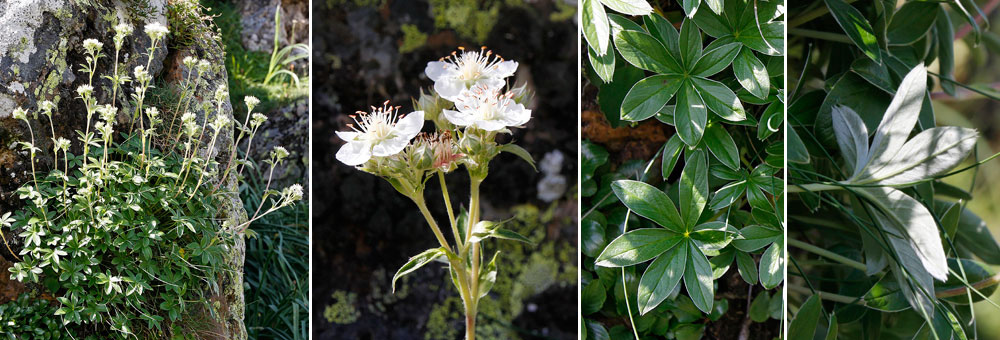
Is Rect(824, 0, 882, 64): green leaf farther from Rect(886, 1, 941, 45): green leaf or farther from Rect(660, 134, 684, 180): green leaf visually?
Rect(660, 134, 684, 180): green leaf

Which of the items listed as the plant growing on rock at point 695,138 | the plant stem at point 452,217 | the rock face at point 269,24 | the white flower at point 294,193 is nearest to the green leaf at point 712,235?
the plant growing on rock at point 695,138

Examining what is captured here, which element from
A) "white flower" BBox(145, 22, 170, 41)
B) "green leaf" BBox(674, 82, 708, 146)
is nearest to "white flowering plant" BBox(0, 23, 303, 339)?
"white flower" BBox(145, 22, 170, 41)

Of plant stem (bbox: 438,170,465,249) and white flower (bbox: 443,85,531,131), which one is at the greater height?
white flower (bbox: 443,85,531,131)

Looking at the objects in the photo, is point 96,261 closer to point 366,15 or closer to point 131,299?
point 131,299

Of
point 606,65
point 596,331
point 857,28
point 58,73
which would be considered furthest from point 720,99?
point 58,73

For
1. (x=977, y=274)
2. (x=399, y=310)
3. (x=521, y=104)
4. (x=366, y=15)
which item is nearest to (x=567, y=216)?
(x=521, y=104)

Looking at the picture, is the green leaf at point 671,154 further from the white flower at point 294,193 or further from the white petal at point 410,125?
the white flower at point 294,193
